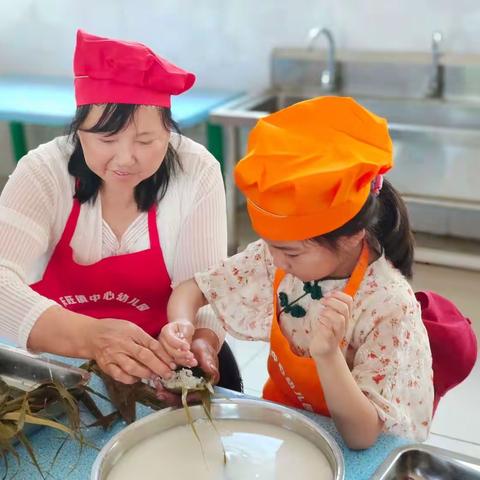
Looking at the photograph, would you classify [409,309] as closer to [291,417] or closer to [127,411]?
[291,417]

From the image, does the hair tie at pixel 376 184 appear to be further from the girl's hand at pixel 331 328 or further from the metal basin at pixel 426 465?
the metal basin at pixel 426 465

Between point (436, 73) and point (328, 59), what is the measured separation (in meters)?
0.53

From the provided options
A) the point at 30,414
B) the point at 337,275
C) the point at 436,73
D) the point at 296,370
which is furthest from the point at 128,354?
the point at 436,73

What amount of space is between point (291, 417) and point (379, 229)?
404mm

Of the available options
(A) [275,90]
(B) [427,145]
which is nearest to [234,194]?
(A) [275,90]

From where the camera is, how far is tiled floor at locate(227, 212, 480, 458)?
243 cm

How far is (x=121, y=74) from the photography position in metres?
1.50

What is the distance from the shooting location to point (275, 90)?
3.91m

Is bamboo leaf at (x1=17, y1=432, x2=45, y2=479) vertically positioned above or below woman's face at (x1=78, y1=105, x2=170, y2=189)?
below

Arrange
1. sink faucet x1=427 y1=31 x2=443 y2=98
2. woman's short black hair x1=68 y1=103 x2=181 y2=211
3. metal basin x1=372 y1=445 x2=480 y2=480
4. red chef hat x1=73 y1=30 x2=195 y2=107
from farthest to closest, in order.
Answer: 1. sink faucet x1=427 y1=31 x2=443 y2=98
2. woman's short black hair x1=68 y1=103 x2=181 y2=211
3. red chef hat x1=73 y1=30 x2=195 y2=107
4. metal basin x1=372 y1=445 x2=480 y2=480

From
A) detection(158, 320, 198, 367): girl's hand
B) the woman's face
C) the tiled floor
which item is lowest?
the tiled floor

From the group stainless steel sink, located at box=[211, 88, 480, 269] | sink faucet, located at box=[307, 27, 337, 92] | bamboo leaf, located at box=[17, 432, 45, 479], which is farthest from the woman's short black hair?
sink faucet, located at box=[307, 27, 337, 92]

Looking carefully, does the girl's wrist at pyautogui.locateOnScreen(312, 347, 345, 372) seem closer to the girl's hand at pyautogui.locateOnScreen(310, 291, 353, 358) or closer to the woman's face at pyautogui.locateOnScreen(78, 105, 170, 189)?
the girl's hand at pyautogui.locateOnScreen(310, 291, 353, 358)

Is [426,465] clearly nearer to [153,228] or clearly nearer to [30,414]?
[30,414]
